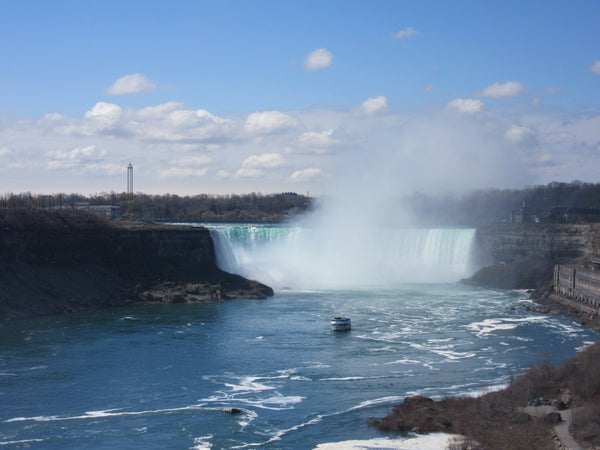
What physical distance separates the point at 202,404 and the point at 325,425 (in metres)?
4.75

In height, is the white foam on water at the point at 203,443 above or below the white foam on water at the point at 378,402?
below

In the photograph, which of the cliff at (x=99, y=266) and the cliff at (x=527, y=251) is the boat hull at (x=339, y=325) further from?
the cliff at (x=527, y=251)

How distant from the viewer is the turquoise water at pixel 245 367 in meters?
21.9

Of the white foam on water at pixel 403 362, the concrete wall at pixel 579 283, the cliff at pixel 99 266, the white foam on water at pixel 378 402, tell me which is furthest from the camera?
the cliff at pixel 99 266

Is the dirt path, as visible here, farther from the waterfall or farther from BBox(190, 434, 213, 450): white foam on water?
the waterfall

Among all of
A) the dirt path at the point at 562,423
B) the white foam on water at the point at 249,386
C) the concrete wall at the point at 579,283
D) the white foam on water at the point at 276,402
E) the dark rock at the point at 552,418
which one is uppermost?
the concrete wall at the point at 579,283

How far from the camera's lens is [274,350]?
32875 millimetres

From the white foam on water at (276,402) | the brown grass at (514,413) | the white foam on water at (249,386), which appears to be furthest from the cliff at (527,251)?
the white foam on water at (276,402)

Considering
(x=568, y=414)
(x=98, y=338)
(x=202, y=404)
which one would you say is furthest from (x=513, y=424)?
(x=98, y=338)

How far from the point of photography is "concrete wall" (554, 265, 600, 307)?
44125mm

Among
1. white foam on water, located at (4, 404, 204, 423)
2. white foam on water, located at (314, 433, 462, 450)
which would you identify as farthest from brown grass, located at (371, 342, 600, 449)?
white foam on water, located at (4, 404, 204, 423)

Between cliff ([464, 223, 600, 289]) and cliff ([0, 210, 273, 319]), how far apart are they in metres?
20.4

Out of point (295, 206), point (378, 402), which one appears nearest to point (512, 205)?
point (295, 206)

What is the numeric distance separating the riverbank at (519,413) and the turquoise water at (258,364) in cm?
127
